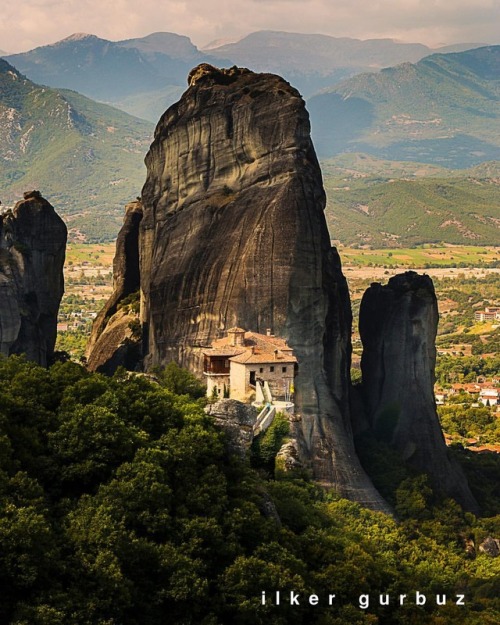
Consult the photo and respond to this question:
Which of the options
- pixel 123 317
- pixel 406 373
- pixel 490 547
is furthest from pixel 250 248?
pixel 490 547

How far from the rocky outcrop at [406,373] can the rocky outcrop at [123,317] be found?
12.9 metres

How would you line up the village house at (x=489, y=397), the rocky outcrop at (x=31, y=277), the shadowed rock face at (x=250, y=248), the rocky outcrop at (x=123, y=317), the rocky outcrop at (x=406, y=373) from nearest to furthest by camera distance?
the shadowed rock face at (x=250, y=248) → the rocky outcrop at (x=31, y=277) → the rocky outcrop at (x=406, y=373) → the rocky outcrop at (x=123, y=317) → the village house at (x=489, y=397)

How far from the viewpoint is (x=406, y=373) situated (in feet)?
248

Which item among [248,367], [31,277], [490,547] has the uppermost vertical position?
[31,277]

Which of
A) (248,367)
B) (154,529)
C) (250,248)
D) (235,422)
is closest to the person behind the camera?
(154,529)

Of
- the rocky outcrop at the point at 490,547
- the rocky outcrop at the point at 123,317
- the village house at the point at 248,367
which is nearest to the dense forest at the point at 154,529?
the village house at the point at 248,367

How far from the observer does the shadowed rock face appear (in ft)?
218

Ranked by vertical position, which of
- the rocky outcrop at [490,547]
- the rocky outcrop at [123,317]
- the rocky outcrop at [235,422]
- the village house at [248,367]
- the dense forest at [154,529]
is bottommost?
the rocky outcrop at [490,547]

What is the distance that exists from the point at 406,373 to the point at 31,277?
2046 cm

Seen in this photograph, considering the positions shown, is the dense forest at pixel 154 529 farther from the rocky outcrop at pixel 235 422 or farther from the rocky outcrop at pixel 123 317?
the rocky outcrop at pixel 123 317

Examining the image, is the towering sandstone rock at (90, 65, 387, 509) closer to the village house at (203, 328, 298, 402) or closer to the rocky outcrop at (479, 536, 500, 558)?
the village house at (203, 328, 298, 402)

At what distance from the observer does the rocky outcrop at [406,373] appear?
73312 mm

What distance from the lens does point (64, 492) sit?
36188 millimetres

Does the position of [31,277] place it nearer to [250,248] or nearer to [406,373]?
[250,248]
